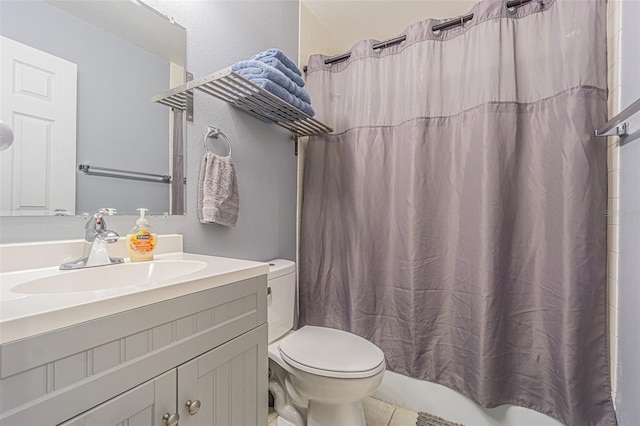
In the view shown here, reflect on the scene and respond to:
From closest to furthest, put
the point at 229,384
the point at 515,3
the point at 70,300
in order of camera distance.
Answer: the point at 70,300, the point at 229,384, the point at 515,3

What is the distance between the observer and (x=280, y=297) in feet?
4.53

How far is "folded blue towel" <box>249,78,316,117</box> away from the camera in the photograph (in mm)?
1146

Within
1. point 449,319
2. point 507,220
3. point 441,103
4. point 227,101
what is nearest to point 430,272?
point 449,319

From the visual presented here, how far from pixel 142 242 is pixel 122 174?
252 mm

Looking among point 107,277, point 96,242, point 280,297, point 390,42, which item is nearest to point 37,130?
point 96,242

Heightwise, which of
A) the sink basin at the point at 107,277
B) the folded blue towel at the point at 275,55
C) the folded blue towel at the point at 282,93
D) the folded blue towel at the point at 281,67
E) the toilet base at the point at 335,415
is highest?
the folded blue towel at the point at 275,55

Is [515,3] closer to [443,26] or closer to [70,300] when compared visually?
[443,26]

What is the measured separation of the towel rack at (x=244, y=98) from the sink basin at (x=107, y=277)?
0.61 m

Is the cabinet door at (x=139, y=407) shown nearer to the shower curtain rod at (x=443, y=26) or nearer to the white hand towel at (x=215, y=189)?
the white hand towel at (x=215, y=189)

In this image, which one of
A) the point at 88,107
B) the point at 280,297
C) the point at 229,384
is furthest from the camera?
the point at 280,297

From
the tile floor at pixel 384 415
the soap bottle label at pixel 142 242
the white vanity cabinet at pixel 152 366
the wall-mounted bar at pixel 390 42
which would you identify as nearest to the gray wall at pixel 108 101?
the soap bottle label at pixel 142 242

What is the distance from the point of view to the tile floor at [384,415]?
54.7 inches

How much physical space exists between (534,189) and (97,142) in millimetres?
1675

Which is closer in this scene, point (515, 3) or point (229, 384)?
point (229, 384)
